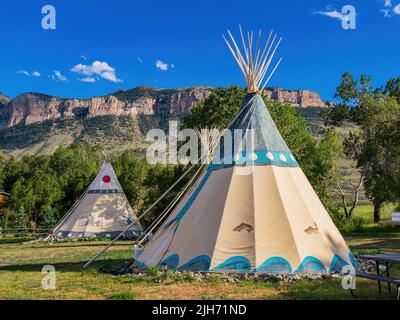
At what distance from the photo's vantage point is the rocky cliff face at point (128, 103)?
120938 mm

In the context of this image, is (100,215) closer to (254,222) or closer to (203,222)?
(203,222)

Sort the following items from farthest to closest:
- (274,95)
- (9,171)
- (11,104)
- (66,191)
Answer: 1. (11,104)
2. (274,95)
3. (9,171)
4. (66,191)

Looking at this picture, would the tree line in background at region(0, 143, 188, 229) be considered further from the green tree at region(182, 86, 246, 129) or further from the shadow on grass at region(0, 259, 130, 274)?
the shadow on grass at region(0, 259, 130, 274)

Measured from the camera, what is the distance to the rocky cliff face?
4761 inches

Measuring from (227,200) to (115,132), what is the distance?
311 feet

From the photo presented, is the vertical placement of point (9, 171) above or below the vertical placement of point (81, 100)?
below

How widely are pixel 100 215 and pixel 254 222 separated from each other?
18.7 m

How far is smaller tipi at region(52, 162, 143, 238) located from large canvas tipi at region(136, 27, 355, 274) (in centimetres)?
1573

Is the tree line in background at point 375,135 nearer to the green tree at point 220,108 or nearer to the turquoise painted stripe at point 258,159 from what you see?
the green tree at point 220,108

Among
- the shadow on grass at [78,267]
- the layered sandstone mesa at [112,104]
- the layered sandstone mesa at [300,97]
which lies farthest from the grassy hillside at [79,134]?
the shadow on grass at [78,267]

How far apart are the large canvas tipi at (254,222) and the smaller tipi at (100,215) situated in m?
15.7
